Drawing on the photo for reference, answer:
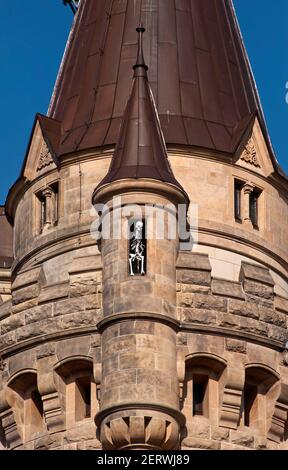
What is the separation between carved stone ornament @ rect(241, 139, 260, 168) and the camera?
50.6m

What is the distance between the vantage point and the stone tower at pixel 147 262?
46969mm

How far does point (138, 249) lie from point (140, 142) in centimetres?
226

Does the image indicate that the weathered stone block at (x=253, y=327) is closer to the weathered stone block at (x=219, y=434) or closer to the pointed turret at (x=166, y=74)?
the weathered stone block at (x=219, y=434)

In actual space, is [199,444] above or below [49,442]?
below

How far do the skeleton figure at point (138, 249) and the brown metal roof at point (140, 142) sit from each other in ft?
3.15

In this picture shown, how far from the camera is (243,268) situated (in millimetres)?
49125

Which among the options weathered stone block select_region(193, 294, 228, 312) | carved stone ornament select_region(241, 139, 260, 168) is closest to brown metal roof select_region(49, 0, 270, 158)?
carved stone ornament select_region(241, 139, 260, 168)

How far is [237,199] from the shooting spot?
50.3m

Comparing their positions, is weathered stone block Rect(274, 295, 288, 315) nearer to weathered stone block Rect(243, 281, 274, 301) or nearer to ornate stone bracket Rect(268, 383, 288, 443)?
weathered stone block Rect(243, 281, 274, 301)

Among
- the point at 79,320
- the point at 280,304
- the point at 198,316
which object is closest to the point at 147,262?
the point at 198,316

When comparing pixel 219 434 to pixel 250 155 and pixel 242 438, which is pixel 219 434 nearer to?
pixel 242 438

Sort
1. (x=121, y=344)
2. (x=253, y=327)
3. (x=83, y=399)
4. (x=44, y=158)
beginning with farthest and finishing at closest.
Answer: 1. (x=44, y=158)
2. (x=253, y=327)
3. (x=83, y=399)
4. (x=121, y=344)
